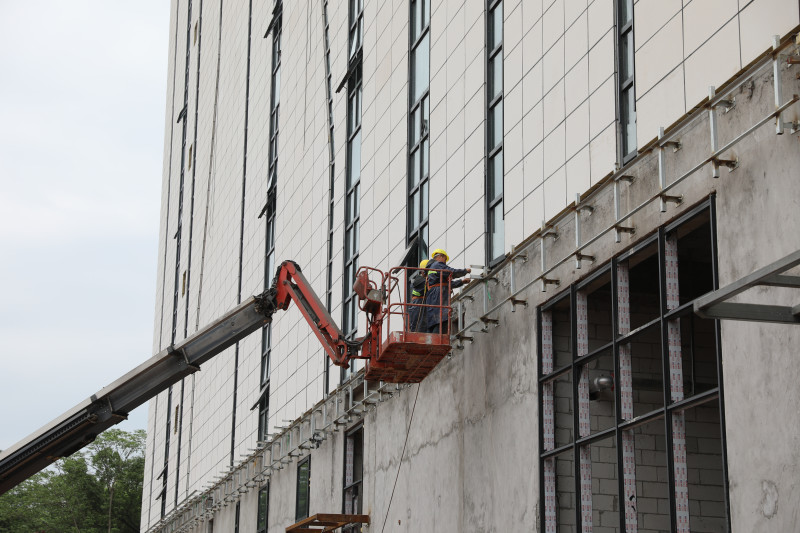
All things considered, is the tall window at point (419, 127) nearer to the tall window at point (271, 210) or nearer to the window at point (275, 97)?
the tall window at point (271, 210)

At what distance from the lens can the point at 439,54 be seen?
25094 millimetres

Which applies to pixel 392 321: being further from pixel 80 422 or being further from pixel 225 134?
pixel 225 134

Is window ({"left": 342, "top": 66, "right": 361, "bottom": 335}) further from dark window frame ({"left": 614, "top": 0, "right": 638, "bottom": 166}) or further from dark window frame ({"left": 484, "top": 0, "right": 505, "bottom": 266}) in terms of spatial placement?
dark window frame ({"left": 614, "top": 0, "right": 638, "bottom": 166})

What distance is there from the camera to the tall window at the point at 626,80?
54.2 feet

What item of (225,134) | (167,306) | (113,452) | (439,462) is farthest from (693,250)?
(113,452)

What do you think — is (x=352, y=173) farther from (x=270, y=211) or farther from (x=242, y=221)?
(x=242, y=221)

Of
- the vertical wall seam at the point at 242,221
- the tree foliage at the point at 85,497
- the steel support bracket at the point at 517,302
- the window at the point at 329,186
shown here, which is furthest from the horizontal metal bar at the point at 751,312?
the tree foliage at the point at 85,497

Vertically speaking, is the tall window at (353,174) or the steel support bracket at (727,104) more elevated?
the tall window at (353,174)

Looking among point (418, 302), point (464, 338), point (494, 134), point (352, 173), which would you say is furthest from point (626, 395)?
point (352, 173)

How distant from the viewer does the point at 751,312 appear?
10.9 meters

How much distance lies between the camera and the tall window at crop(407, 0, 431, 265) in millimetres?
25172

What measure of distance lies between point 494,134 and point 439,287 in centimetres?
319

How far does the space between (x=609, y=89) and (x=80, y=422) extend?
48.3 feet

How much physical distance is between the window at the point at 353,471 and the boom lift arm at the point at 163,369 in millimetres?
3757
